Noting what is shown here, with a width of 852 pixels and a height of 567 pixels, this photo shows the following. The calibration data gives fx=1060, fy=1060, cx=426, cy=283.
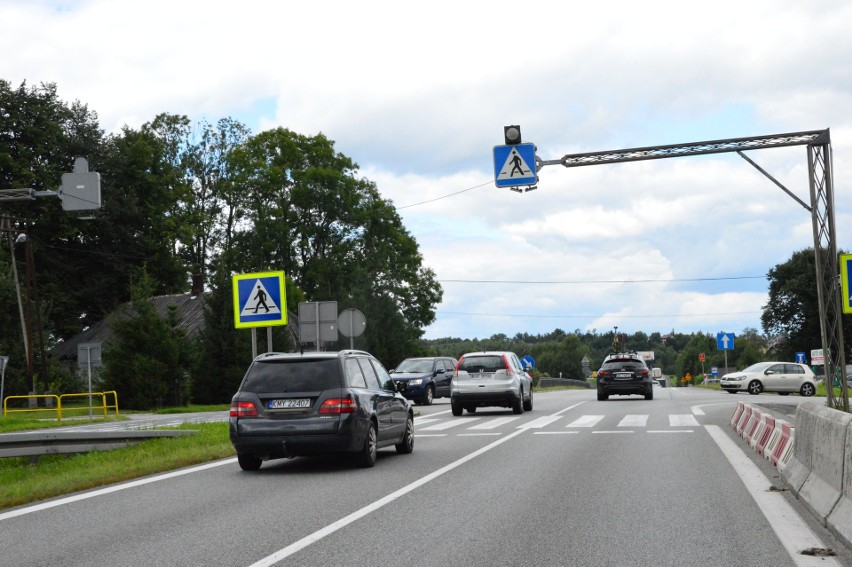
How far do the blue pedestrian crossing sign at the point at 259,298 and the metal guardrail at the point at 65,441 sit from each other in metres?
2.56

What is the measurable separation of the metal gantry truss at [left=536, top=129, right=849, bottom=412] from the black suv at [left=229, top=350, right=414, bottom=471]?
27.7ft

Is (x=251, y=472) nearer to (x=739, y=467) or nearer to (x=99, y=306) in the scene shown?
(x=739, y=467)

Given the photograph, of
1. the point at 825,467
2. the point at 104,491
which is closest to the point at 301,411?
the point at 104,491

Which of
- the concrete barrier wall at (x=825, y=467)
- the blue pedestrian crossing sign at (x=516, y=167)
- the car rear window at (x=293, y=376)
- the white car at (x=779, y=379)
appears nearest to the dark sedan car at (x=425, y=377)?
the blue pedestrian crossing sign at (x=516, y=167)

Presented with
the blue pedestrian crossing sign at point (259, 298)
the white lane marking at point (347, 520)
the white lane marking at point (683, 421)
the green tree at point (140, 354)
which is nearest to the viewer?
the white lane marking at point (347, 520)

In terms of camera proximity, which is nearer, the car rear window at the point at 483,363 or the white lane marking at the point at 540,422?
the white lane marking at the point at 540,422

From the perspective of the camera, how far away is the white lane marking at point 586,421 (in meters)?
22.0

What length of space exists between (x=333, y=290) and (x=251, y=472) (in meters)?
49.3

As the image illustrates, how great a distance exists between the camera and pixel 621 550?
713cm

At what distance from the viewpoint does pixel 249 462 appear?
1348 centimetres

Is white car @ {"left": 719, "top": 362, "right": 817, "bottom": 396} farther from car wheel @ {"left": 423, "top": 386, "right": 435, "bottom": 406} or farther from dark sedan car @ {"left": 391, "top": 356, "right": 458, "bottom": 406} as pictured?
car wheel @ {"left": 423, "top": 386, "right": 435, "bottom": 406}

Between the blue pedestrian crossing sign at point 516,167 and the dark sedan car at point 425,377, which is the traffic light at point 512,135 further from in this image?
the dark sedan car at point 425,377

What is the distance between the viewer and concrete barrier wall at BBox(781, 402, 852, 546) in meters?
7.66

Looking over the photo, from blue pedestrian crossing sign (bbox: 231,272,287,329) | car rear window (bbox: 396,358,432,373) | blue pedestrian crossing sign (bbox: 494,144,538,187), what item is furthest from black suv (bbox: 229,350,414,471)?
car rear window (bbox: 396,358,432,373)
